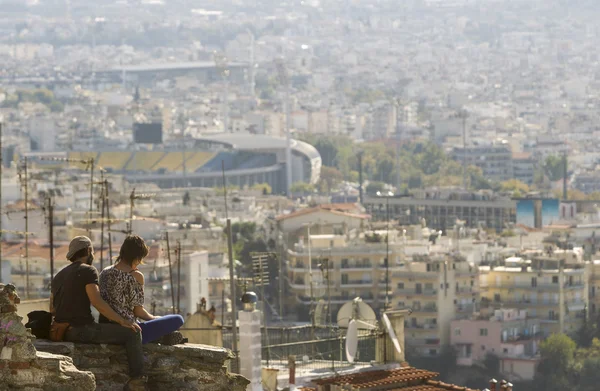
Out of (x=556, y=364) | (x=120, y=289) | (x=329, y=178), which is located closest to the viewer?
(x=120, y=289)

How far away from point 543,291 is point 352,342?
102 ft

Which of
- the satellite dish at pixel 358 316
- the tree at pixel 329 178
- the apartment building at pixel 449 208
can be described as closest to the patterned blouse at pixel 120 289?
the satellite dish at pixel 358 316

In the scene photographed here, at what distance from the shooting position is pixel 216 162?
375 feet

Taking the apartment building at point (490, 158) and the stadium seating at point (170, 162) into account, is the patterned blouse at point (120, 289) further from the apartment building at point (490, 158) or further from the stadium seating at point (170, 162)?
the apartment building at point (490, 158)

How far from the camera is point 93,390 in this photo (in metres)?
6.64

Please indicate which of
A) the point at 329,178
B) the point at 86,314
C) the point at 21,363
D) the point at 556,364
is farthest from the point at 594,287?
the point at 329,178

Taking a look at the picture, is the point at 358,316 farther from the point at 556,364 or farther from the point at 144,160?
the point at 144,160

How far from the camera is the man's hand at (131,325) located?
719 cm

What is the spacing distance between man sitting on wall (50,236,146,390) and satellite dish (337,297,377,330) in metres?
10.8

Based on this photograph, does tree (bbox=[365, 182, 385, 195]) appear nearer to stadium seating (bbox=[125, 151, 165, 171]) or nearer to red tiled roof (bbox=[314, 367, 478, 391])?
stadium seating (bbox=[125, 151, 165, 171])

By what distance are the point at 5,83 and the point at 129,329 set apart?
16640 centimetres

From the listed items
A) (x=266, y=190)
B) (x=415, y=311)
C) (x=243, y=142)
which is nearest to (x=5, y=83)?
(x=243, y=142)

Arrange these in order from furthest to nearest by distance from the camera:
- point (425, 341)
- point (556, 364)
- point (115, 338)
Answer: point (425, 341), point (556, 364), point (115, 338)

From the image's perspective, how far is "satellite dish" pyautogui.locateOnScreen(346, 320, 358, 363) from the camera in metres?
16.5
